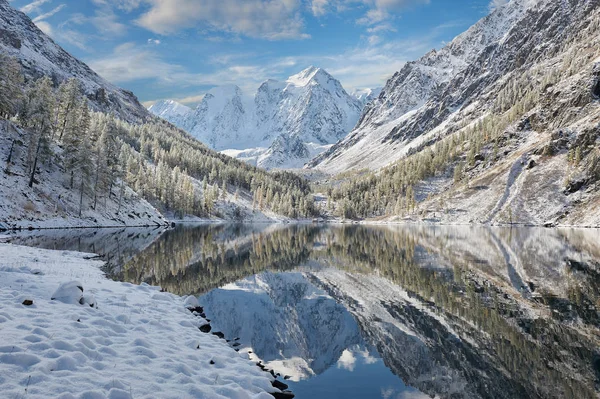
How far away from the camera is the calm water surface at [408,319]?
49.1 feet

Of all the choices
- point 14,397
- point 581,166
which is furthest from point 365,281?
point 581,166

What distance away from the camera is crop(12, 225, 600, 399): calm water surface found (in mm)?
14977

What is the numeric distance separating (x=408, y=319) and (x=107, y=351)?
17.1 metres

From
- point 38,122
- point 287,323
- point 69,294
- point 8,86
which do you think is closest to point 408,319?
point 287,323

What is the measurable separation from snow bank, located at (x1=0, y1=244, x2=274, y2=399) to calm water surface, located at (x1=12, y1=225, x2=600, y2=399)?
3380 mm

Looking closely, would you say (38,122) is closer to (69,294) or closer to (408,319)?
(69,294)

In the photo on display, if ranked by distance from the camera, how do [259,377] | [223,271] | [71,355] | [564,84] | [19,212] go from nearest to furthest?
[71,355] < [259,377] < [223,271] < [19,212] < [564,84]

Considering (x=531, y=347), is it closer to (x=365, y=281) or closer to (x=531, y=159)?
(x=365, y=281)

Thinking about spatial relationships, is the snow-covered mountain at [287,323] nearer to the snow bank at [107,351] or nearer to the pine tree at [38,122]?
the snow bank at [107,351]

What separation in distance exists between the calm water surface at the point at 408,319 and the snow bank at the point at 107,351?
133 inches

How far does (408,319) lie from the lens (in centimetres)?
2289

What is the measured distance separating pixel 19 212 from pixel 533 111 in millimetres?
220110

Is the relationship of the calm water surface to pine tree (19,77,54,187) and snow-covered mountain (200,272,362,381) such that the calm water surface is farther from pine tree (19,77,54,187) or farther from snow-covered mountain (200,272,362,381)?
pine tree (19,77,54,187)

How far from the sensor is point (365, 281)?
35.7 meters
